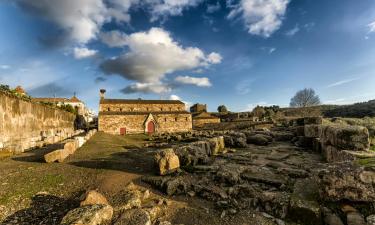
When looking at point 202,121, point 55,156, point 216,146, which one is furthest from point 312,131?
point 202,121

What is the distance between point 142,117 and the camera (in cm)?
3850

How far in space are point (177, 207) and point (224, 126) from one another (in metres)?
35.0

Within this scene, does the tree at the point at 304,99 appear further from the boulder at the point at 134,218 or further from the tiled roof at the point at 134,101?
the boulder at the point at 134,218

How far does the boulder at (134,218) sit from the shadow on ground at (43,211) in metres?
1.22

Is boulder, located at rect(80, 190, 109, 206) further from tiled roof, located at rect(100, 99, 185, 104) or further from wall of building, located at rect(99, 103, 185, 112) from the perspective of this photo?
tiled roof, located at rect(100, 99, 185, 104)

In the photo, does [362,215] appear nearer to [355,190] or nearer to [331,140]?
[355,190]

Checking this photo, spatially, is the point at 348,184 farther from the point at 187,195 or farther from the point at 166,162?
the point at 166,162

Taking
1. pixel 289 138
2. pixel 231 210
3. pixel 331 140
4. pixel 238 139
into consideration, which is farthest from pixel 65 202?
pixel 289 138

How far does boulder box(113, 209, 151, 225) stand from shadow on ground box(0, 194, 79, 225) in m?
1.22

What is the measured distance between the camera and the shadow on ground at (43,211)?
404cm

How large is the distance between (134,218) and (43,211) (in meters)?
2.28

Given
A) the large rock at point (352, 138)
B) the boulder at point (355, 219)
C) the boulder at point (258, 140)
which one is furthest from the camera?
the boulder at point (258, 140)

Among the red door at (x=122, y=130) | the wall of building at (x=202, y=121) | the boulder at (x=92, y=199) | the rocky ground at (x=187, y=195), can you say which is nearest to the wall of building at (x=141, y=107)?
the wall of building at (x=202, y=121)

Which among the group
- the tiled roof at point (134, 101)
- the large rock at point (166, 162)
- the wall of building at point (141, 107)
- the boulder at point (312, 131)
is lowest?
the large rock at point (166, 162)
